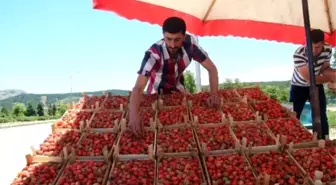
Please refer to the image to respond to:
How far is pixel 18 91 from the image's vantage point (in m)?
49.1

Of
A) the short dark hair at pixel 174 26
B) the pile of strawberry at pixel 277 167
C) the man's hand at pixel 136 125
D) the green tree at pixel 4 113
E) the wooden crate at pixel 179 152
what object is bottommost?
the green tree at pixel 4 113

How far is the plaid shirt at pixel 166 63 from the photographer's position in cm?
319

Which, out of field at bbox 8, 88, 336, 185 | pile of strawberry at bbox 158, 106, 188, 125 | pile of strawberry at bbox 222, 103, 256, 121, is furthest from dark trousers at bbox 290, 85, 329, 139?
pile of strawberry at bbox 158, 106, 188, 125

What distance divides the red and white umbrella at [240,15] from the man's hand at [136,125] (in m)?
1.25

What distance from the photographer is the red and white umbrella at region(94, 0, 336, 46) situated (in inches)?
144

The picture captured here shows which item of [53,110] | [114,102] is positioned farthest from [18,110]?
[114,102]

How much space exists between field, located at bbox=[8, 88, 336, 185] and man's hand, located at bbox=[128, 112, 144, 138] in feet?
0.14

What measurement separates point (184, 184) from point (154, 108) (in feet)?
3.75

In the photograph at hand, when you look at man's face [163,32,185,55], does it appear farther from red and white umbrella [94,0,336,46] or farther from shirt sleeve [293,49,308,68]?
shirt sleeve [293,49,308,68]

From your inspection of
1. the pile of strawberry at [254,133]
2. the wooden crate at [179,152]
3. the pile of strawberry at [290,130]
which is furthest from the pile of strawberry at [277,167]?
the wooden crate at [179,152]

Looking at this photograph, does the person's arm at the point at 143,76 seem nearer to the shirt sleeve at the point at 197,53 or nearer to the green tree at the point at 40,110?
the shirt sleeve at the point at 197,53

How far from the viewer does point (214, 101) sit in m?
3.26

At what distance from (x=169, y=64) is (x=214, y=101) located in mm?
548

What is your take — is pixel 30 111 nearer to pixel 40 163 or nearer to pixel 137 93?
pixel 137 93
